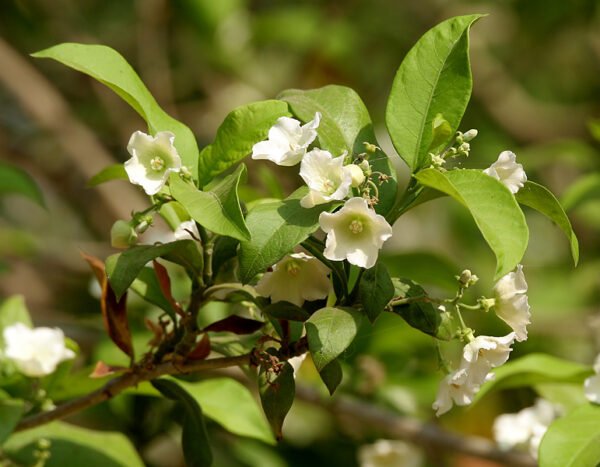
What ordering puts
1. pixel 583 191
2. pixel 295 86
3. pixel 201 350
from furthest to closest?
1. pixel 295 86
2. pixel 583 191
3. pixel 201 350

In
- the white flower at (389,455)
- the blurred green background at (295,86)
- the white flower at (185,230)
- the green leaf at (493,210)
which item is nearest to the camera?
the green leaf at (493,210)

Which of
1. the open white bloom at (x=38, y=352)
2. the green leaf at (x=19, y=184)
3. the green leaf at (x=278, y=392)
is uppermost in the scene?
the green leaf at (x=278, y=392)

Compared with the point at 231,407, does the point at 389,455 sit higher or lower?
lower

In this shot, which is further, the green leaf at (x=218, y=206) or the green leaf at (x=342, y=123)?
the green leaf at (x=342, y=123)

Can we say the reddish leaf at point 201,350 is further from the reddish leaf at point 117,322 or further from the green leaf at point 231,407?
the green leaf at point 231,407

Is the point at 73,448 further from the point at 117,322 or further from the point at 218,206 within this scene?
the point at 218,206

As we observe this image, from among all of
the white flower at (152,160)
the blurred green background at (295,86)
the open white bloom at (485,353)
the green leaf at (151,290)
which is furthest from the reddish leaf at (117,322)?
the blurred green background at (295,86)

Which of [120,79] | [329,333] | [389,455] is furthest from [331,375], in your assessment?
[389,455]
